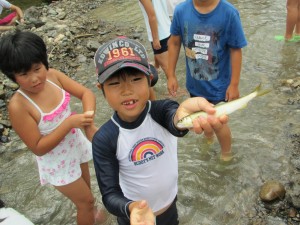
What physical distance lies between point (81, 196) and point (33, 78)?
1.08 metres

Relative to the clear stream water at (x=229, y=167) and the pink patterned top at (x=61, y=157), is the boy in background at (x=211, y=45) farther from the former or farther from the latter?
the pink patterned top at (x=61, y=157)

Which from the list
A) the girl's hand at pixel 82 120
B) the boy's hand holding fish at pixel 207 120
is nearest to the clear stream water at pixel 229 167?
the girl's hand at pixel 82 120

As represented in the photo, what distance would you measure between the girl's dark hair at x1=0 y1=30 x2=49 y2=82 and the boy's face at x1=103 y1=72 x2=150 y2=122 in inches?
30.9

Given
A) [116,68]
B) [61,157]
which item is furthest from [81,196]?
[116,68]

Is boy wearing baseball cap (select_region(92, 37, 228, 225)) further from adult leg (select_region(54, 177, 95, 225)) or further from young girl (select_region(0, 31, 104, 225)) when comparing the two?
adult leg (select_region(54, 177, 95, 225))

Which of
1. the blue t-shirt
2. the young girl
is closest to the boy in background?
the blue t-shirt

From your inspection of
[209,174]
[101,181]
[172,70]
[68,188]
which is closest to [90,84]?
[172,70]

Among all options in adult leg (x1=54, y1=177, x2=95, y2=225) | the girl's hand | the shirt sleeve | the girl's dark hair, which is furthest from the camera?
adult leg (x1=54, y1=177, x2=95, y2=225)

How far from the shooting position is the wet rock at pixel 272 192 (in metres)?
3.10

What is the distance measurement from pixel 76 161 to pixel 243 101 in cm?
148

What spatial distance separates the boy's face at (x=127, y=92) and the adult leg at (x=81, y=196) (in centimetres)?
120

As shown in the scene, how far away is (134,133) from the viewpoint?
198 centimetres

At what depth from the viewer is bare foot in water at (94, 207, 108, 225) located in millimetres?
3391

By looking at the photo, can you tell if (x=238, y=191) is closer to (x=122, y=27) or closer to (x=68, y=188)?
(x=68, y=188)
